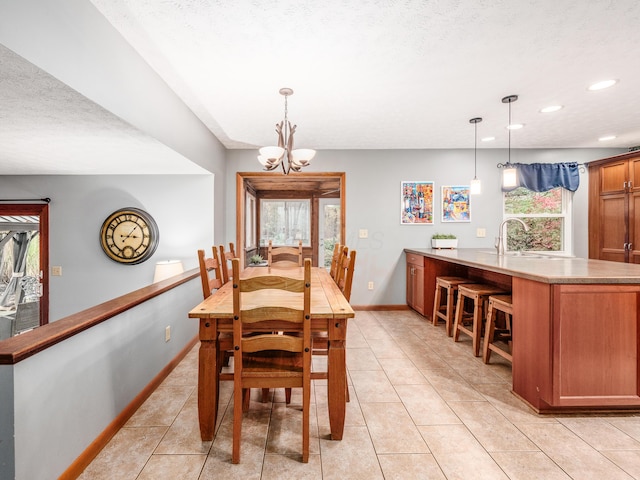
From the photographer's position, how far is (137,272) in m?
3.93

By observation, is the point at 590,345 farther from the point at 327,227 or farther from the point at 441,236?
the point at 327,227

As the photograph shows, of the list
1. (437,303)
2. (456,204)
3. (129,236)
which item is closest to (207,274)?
(129,236)

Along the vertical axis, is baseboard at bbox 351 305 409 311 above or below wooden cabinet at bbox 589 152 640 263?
below

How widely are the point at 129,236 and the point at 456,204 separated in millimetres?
4313

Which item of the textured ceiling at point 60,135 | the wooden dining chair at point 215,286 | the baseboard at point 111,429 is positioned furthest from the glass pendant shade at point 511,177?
the baseboard at point 111,429

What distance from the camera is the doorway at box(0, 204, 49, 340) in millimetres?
3768

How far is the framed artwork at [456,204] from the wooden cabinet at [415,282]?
2.62 feet

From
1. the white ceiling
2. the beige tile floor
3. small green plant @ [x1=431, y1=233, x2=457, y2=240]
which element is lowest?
the beige tile floor

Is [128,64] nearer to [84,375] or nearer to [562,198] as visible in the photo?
[84,375]

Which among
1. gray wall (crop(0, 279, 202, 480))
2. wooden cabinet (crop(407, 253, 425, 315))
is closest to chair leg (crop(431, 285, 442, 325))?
wooden cabinet (crop(407, 253, 425, 315))

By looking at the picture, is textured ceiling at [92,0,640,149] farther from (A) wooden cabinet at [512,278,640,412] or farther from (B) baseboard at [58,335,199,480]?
(B) baseboard at [58,335,199,480]

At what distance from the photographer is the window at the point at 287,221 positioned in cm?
768

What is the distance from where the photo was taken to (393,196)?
466 cm

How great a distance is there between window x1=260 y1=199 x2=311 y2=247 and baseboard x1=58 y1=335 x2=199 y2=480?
509cm
